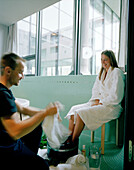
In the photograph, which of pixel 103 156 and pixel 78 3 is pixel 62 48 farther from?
pixel 103 156

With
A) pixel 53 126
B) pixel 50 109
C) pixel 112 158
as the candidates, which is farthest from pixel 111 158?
pixel 50 109

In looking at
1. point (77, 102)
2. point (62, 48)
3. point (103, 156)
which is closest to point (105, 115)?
point (103, 156)

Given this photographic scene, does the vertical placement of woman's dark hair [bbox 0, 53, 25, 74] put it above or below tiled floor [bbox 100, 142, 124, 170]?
above

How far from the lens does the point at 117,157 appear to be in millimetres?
1434

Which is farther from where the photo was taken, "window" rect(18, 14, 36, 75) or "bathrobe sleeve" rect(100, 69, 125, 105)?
"window" rect(18, 14, 36, 75)

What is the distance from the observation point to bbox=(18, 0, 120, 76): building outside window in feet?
7.45

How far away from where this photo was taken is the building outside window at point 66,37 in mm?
2270

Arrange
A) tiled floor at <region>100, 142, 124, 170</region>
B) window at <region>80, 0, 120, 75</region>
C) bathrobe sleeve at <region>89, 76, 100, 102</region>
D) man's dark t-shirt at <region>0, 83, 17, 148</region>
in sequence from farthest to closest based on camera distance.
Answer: window at <region>80, 0, 120, 75</region> < bathrobe sleeve at <region>89, 76, 100, 102</region> < tiled floor at <region>100, 142, 124, 170</region> < man's dark t-shirt at <region>0, 83, 17, 148</region>

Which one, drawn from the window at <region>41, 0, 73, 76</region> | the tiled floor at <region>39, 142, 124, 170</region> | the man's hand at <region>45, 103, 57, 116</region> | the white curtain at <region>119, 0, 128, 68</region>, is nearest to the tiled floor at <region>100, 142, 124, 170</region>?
the tiled floor at <region>39, 142, 124, 170</region>

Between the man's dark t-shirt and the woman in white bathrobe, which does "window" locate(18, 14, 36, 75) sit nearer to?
the woman in white bathrobe

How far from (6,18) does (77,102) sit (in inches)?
52.2

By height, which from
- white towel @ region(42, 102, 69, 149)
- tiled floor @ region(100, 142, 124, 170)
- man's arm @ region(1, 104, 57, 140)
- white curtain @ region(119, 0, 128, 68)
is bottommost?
tiled floor @ region(100, 142, 124, 170)

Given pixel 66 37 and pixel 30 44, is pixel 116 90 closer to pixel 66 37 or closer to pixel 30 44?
pixel 66 37

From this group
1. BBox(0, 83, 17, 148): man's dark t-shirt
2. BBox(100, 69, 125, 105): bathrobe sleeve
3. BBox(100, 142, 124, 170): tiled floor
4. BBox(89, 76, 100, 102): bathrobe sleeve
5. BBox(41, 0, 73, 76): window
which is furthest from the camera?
BBox(41, 0, 73, 76): window
